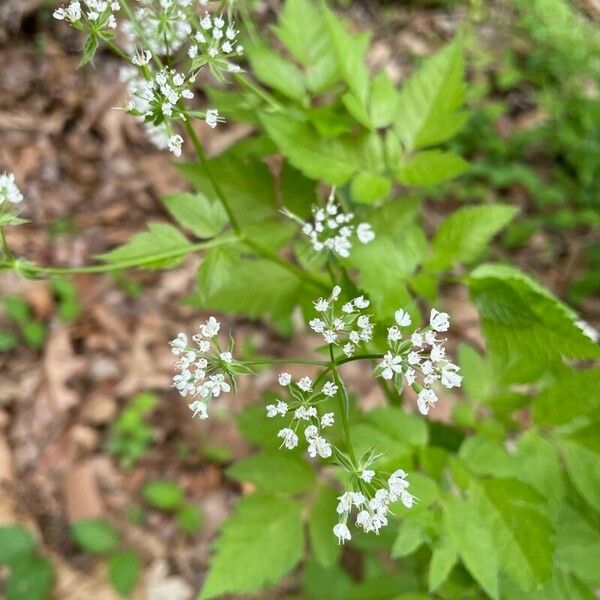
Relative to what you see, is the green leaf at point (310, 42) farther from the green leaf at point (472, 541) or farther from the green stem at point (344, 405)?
the green leaf at point (472, 541)

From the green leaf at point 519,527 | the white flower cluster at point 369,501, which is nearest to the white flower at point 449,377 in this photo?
the white flower cluster at point 369,501

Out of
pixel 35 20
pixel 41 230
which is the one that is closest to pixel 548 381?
pixel 41 230

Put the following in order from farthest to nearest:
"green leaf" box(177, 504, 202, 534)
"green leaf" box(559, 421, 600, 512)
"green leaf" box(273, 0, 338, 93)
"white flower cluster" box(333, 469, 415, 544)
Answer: "green leaf" box(177, 504, 202, 534)
"green leaf" box(273, 0, 338, 93)
"green leaf" box(559, 421, 600, 512)
"white flower cluster" box(333, 469, 415, 544)

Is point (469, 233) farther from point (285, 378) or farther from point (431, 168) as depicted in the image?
point (285, 378)

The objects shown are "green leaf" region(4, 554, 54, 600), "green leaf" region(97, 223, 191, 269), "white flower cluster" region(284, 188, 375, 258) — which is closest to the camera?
"white flower cluster" region(284, 188, 375, 258)

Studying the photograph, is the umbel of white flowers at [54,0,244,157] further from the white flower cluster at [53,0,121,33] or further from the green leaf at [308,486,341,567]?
the green leaf at [308,486,341,567]

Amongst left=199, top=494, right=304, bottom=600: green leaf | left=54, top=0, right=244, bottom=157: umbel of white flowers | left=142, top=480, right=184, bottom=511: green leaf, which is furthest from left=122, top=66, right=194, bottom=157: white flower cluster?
left=142, top=480, right=184, bottom=511: green leaf

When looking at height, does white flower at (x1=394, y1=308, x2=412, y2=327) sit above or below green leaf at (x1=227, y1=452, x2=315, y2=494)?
above

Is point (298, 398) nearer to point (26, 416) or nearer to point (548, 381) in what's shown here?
point (548, 381)
